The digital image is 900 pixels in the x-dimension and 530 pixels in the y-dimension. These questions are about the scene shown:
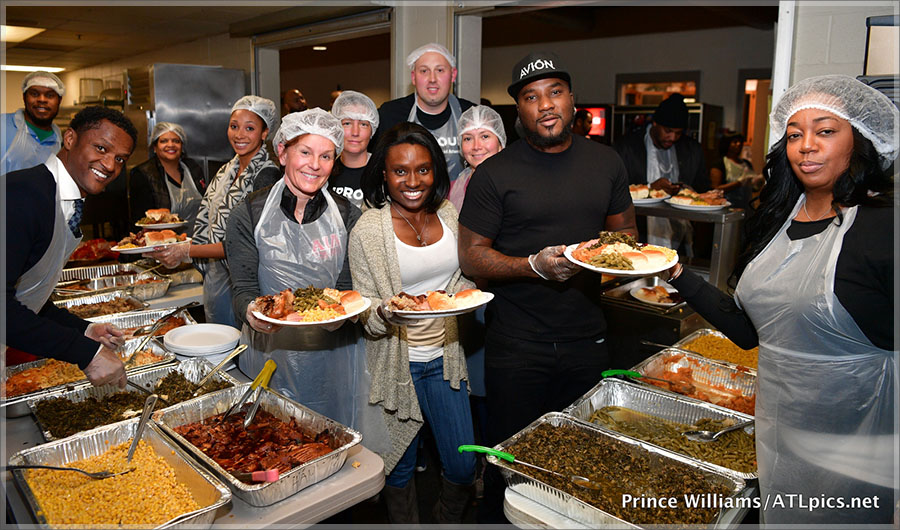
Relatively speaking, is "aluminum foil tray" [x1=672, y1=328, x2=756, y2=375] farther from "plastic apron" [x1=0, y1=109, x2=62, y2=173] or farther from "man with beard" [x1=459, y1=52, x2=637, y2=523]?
"plastic apron" [x1=0, y1=109, x2=62, y2=173]

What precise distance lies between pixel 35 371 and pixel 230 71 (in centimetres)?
559

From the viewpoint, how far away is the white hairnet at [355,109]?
3574 millimetres

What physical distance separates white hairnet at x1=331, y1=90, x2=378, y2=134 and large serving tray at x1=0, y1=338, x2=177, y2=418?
5.20 ft

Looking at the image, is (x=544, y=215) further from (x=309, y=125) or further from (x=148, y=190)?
(x=148, y=190)

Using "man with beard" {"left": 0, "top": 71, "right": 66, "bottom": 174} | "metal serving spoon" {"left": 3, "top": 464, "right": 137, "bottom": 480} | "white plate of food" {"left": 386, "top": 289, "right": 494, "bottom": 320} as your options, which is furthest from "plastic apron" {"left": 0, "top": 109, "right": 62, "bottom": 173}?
"white plate of food" {"left": 386, "top": 289, "right": 494, "bottom": 320}

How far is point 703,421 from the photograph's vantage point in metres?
2.36

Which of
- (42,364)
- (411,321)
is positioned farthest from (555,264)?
(42,364)

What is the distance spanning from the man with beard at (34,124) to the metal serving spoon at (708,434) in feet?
16.4

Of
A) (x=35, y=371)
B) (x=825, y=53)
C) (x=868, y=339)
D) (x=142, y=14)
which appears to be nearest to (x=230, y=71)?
(x=142, y=14)

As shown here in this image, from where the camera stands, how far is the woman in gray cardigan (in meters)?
2.62

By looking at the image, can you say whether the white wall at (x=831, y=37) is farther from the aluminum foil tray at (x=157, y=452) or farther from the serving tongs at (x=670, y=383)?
the aluminum foil tray at (x=157, y=452)

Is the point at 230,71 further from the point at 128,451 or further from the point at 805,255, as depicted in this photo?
the point at 805,255

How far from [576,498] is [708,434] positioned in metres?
0.72

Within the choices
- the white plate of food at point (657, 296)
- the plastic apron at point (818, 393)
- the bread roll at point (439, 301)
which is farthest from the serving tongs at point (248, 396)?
the white plate of food at point (657, 296)
